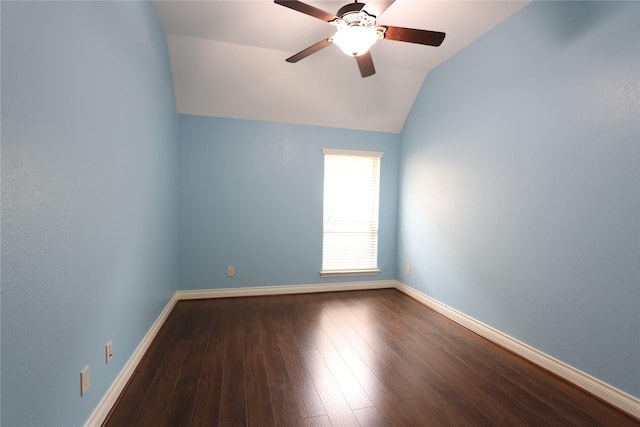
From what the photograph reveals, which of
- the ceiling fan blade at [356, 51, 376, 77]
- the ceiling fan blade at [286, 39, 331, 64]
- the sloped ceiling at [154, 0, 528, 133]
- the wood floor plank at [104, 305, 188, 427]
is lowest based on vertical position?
the wood floor plank at [104, 305, 188, 427]

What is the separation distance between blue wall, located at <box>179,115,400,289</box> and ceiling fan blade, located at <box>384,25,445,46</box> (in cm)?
200

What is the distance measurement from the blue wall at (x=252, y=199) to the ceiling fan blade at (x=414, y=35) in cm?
200

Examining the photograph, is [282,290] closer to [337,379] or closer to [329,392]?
[337,379]

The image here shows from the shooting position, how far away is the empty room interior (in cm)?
120

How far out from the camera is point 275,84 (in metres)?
3.38

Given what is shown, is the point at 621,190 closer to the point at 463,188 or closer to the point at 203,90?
the point at 463,188

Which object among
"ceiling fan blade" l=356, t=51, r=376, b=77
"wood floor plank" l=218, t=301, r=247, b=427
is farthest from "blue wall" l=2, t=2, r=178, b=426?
"ceiling fan blade" l=356, t=51, r=376, b=77

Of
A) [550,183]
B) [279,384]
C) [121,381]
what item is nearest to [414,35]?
[550,183]

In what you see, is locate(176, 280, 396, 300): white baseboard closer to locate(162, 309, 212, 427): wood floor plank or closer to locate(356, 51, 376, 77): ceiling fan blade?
locate(162, 309, 212, 427): wood floor plank

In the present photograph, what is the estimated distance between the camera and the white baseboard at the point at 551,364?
5.66 ft

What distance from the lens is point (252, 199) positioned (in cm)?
372

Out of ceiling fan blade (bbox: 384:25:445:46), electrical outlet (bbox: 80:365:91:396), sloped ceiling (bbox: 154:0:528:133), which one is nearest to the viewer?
electrical outlet (bbox: 80:365:91:396)

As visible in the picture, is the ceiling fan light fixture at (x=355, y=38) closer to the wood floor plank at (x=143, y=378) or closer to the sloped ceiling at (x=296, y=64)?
the sloped ceiling at (x=296, y=64)

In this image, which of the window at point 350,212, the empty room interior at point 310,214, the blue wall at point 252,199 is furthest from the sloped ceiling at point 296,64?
the window at point 350,212
